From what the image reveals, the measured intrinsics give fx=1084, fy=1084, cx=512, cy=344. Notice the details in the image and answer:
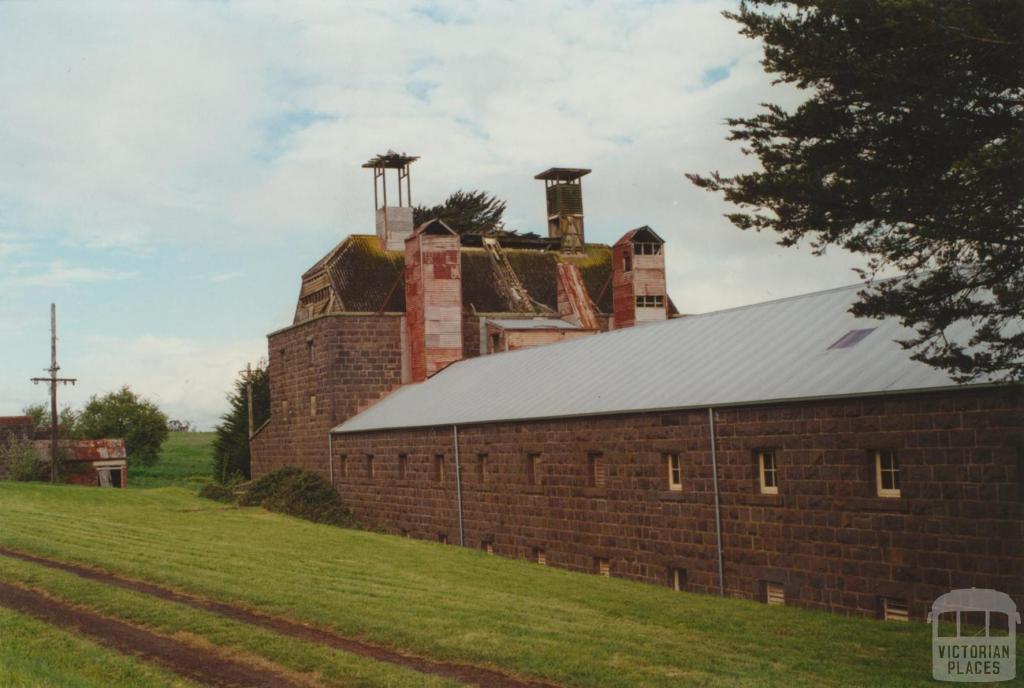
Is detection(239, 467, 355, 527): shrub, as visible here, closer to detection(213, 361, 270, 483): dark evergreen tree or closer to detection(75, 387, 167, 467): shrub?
detection(213, 361, 270, 483): dark evergreen tree

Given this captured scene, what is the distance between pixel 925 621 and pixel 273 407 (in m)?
35.7

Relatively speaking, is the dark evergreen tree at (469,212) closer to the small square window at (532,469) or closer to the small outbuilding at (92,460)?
the small outbuilding at (92,460)

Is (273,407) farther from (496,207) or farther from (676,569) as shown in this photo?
(496,207)

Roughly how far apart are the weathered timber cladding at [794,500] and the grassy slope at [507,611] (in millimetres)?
1423

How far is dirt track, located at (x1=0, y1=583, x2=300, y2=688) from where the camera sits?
1199cm

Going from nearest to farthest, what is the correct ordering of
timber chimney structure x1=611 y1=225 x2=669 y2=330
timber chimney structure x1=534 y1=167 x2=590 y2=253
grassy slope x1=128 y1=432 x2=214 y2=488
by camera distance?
timber chimney structure x1=611 y1=225 x2=669 y2=330 → timber chimney structure x1=534 y1=167 x2=590 y2=253 → grassy slope x1=128 y1=432 x2=214 y2=488

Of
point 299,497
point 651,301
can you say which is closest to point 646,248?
point 651,301

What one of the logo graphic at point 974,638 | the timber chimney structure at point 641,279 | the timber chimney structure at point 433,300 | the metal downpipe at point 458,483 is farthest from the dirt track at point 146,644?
the timber chimney structure at point 641,279

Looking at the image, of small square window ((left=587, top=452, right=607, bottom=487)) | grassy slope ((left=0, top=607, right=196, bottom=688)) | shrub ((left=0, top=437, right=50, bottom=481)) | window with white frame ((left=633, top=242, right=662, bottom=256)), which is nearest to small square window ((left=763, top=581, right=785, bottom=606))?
small square window ((left=587, top=452, right=607, bottom=487))

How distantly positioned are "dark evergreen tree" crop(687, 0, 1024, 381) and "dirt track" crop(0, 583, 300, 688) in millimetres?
7926

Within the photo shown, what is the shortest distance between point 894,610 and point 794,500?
273 cm

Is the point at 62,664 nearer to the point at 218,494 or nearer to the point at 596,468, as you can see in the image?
the point at 596,468

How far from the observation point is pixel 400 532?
120ft

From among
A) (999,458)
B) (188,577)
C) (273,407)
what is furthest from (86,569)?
(273,407)
